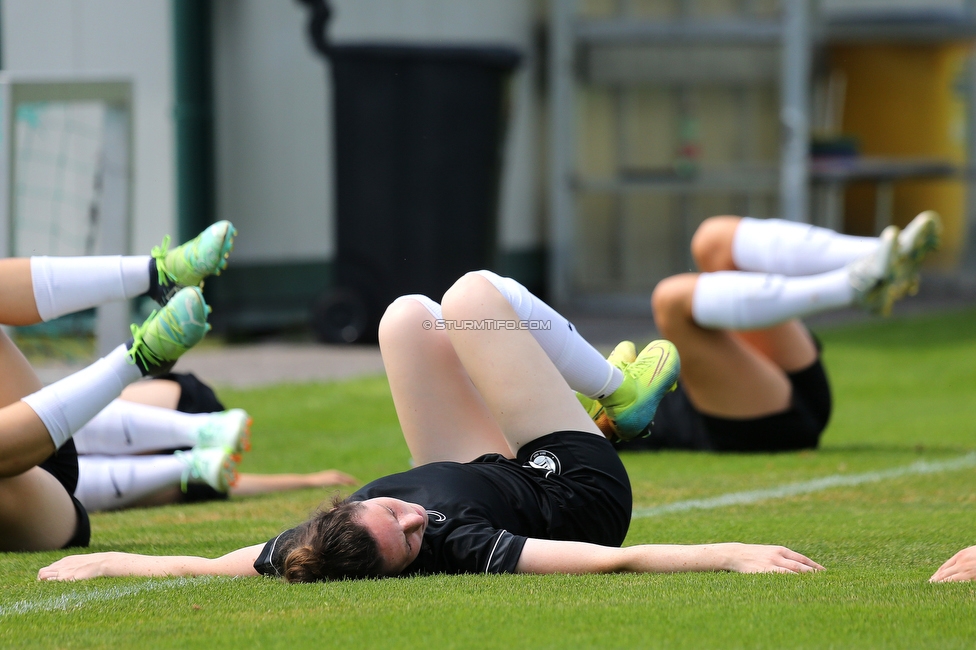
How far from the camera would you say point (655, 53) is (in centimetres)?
1037

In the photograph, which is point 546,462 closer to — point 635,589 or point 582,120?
point 635,589

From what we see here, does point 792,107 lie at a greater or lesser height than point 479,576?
greater

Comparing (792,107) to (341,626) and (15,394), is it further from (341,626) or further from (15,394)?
(341,626)

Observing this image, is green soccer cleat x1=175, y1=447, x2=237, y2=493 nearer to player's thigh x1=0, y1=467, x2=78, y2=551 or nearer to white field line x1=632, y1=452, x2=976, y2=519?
player's thigh x1=0, y1=467, x2=78, y2=551

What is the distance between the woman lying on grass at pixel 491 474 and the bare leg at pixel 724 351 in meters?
1.11

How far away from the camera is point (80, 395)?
3066 mm

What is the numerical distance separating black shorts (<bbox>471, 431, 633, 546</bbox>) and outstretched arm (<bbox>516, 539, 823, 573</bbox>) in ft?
0.66

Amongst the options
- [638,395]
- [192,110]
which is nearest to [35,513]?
[638,395]

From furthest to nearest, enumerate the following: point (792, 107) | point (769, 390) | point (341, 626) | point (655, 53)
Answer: point (655, 53), point (792, 107), point (769, 390), point (341, 626)

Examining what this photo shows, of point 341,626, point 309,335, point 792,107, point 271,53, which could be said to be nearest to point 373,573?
point 341,626

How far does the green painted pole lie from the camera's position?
28.3 feet

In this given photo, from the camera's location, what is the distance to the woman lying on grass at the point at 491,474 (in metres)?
2.63

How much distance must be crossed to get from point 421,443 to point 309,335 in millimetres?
5841

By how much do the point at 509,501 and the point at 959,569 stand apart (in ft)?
3.02
